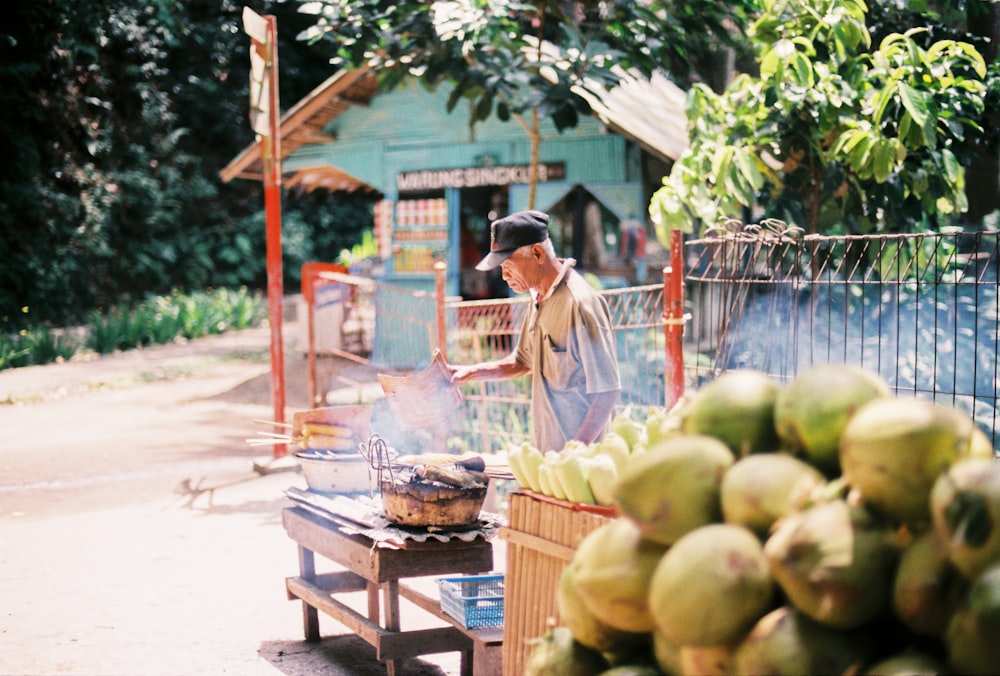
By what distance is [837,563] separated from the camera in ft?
5.53

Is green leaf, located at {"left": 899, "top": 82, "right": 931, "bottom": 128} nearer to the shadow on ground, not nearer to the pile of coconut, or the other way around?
the shadow on ground

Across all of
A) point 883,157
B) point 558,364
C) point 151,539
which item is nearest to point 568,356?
point 558,364

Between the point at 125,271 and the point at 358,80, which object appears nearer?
the point at 358,80

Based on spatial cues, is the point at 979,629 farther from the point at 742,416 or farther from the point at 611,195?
the point at 611,195

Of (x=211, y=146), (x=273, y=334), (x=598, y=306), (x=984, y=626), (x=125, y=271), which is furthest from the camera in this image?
(x=211, y=146)

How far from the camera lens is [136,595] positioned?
5891 millimetres

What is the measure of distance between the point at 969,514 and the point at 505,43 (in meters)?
8.14

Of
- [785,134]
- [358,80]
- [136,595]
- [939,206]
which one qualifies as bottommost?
[136,595]

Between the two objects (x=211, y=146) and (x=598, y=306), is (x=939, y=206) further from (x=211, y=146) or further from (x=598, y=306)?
(x=211, y=146)

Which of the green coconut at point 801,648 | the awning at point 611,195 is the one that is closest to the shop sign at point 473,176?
the awning at point 611,195

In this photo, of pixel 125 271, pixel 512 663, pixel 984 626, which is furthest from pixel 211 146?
pixel 984 626

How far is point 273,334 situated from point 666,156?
14.6ft

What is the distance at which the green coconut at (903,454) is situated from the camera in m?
1.74

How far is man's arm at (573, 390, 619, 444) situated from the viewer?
4.40m
